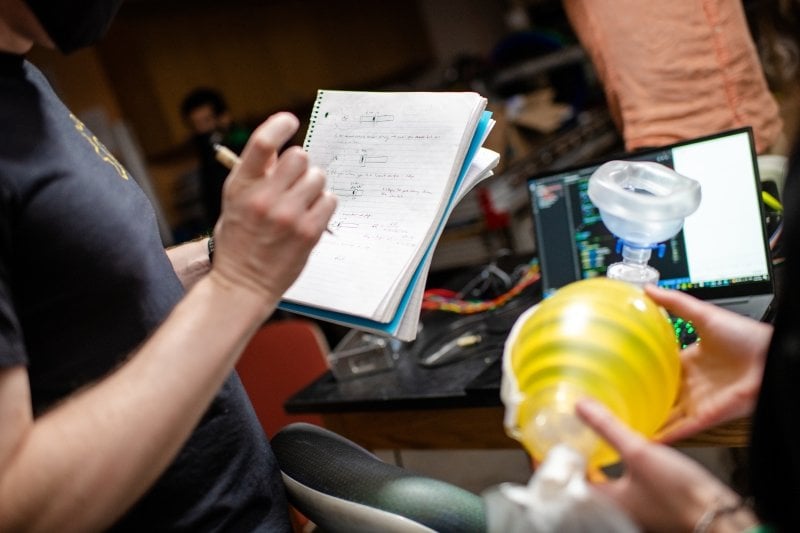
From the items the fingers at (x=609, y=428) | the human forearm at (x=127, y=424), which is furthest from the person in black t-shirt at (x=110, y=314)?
the fingers at (x=609, y=428)

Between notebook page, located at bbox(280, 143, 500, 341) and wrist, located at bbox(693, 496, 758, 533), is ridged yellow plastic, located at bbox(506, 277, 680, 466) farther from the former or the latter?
notebook page, located at bbox(280, 143, 500, 341)

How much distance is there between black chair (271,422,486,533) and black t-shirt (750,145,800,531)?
36 centimetres

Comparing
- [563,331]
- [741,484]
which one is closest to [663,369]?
[563,331]

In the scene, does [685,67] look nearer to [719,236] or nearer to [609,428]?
[719,236]

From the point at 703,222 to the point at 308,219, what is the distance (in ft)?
2.77

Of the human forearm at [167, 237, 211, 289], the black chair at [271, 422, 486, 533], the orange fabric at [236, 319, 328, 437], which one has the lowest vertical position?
the orange fabric at [236, 319, 328, 437]

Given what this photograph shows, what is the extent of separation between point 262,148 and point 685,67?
3.97ft

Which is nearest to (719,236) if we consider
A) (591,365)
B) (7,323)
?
(591,365)

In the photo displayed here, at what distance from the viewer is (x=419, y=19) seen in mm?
5312

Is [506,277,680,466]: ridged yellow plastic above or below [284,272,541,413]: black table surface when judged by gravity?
above

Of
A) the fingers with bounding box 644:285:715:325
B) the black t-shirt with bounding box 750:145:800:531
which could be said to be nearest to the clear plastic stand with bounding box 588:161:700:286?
the fingers with bounding box 644:285:715:325

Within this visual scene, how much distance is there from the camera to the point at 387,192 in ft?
3.20

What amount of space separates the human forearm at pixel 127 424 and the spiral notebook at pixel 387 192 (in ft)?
0.74

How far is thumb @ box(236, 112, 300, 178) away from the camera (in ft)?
2.25
